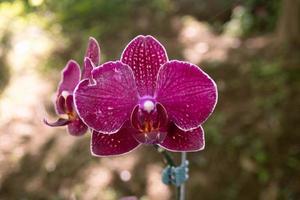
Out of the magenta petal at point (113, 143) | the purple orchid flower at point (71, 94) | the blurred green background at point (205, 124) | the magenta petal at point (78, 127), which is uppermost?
the blurred green background at point (205, 124)

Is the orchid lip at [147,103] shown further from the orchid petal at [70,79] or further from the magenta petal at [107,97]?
the orchid petal at [70,79]

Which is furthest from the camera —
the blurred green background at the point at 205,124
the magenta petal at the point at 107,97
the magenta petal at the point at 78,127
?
the blurred green background at the point at 205,124

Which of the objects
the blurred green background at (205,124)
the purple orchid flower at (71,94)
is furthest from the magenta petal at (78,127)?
the blurred green background at (205,124)

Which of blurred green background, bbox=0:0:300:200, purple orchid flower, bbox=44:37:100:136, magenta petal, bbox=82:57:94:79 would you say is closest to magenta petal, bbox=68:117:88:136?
purple orchid flower, bbox=44:37:100:136

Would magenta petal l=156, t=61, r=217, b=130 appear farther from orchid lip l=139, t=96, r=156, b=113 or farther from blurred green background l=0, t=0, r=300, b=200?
blurred green background l=0, t=0, r=300, b=200

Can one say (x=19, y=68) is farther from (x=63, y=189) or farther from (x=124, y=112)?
(x=124, y=112)

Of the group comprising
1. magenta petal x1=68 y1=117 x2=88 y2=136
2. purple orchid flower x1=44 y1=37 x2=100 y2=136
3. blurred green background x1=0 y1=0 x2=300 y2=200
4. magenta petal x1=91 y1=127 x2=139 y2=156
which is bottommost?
magenta petal x1=91 y1=127 x2=139 y2=156
